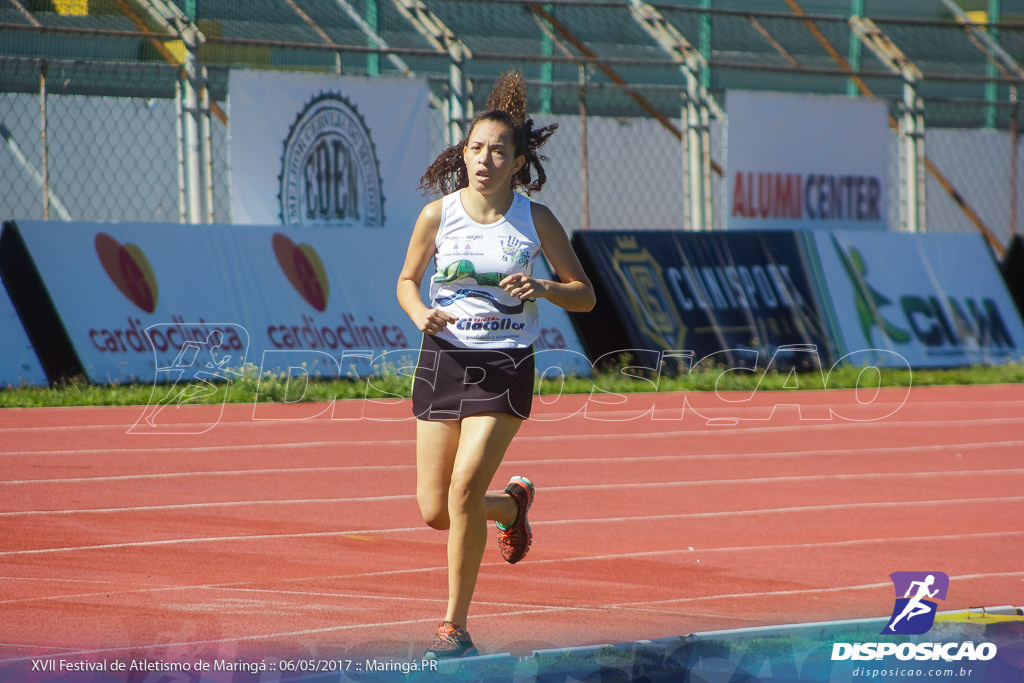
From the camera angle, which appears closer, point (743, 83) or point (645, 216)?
point (645, 216)

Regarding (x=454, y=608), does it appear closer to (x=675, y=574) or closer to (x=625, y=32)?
(x=675, y=574)

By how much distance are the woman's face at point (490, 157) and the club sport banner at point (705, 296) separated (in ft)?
31.5

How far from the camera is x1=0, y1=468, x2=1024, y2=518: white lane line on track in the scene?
7.23m

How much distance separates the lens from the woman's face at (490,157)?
4.61m

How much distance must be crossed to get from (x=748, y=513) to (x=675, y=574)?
1.80 metres

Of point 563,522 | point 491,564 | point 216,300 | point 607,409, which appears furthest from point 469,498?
point 216,300

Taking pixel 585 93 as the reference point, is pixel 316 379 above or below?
below

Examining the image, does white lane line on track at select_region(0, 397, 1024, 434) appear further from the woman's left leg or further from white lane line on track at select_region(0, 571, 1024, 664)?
the woman's left leg

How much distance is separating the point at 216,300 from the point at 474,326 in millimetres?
8682

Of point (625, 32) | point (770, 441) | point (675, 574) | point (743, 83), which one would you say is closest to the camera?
point (675, 574)

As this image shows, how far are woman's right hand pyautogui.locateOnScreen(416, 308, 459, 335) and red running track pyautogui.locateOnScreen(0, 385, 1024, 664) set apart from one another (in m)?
1.14

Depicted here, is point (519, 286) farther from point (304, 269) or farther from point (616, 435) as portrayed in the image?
point (304, 269)

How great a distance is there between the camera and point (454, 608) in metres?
4.43

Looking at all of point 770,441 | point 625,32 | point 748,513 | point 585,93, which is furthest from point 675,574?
point 625,32
